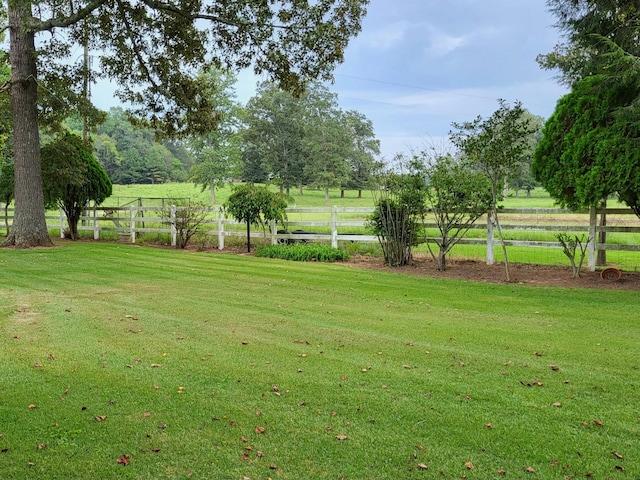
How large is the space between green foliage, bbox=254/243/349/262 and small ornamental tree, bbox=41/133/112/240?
24.8ft

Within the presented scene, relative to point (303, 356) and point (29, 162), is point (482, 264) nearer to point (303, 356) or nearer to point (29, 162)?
point (303, 356)

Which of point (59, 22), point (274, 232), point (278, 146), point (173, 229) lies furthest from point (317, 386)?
point (278, 146)

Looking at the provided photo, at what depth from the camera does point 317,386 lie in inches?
146

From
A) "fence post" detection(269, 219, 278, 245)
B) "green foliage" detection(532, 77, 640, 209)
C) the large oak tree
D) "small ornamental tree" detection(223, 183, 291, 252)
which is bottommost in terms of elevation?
"fence post" detection(269, 219, 278, 245)

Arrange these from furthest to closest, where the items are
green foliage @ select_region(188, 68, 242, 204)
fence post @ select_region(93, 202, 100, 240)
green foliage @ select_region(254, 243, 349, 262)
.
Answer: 1. green foliage @ select_region(188, 68, 242, 204)
2. fence post @ select_region(93, 202, 100, 240)
3. green foliage @ select_region(254, 243, 349, 262)

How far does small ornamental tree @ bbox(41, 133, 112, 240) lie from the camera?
1532cm

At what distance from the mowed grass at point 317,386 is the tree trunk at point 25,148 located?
7263 mm

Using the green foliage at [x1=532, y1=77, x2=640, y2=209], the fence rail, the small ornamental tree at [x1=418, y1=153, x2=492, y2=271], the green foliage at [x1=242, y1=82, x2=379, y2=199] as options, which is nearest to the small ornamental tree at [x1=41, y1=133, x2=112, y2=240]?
the fence rail

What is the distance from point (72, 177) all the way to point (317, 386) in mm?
14306

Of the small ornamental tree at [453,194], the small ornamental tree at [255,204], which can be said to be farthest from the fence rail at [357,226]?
the small ornamental tree at [255,204]

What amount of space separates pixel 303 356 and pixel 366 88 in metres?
25.4

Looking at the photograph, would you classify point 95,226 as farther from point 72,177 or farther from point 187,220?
point 187,220

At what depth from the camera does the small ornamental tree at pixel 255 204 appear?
12883 millimetres

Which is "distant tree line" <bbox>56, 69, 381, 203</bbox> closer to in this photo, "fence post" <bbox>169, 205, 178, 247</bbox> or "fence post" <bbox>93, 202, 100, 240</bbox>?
"fence post" <bbox>93, 202, 100, 240</bbox>
